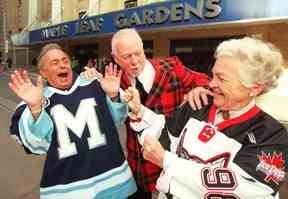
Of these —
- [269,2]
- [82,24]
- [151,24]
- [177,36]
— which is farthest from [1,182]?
[82,24]

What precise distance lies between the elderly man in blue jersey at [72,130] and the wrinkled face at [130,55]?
0.10 m

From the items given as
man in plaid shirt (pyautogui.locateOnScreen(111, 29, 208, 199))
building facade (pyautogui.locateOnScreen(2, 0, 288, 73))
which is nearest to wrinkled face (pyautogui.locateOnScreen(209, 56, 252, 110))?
man in plaid shirt (pyautogui.locateOnScreen(111, 29, 208, 199))

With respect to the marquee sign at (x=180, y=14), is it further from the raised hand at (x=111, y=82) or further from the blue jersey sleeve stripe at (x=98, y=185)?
the blue jersey sleeve stripe at (x=98, y=185)

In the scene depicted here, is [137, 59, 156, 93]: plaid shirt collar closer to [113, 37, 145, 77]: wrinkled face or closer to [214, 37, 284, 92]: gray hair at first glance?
[113, 37, 145, 77]: wrinkled face

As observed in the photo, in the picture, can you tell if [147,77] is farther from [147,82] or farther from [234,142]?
[234,142]

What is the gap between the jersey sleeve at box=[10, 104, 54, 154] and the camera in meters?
2.51

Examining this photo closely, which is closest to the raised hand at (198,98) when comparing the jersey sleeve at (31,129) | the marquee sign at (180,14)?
the jersey sleeve at (31,129)

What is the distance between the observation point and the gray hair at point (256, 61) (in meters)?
2.02

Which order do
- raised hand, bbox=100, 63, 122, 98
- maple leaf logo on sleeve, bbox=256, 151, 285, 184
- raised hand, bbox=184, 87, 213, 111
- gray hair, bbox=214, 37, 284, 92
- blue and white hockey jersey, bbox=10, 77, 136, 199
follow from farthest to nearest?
1. raised hand, bbox=100, 63, 122, 98
2. blue and white hockey jersey, bbox=10, 77, 136, 199
3. raised hand, bbox=184, 87, 213, 111
4. gray hair, bbox=214, 37, 284, 92
5. maple leaf logo on sleeve, bbox=256, 151, 285, 184

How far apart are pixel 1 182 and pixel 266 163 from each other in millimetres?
4464

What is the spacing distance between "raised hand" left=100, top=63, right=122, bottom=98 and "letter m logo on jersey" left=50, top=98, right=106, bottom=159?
0.13 meters

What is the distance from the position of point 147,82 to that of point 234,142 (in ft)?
3.38

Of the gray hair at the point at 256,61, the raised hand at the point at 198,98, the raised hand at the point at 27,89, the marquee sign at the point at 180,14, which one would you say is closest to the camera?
the gray hair at the point at 256,61

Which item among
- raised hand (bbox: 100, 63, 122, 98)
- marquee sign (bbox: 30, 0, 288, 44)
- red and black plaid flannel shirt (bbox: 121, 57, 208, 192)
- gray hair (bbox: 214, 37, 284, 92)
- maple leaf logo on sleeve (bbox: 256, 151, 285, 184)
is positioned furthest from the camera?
marquee sign (bbox: 30, 0, 288, 44)
